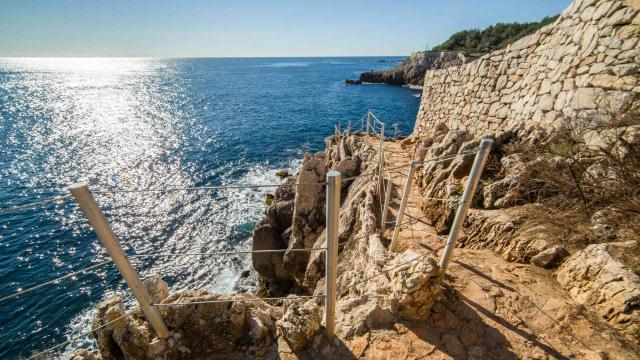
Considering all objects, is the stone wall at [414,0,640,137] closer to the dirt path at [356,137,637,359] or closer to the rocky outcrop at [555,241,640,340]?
the rocky outcrop at [555,241,640,340]

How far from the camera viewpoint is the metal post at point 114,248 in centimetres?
270

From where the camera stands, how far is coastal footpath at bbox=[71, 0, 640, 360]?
3.60 metres

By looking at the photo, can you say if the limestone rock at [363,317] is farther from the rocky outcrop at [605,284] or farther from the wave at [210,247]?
the wave at [210,247]

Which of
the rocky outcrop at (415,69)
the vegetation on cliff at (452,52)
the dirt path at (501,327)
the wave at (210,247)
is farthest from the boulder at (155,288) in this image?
the rocky outcrop at (415,69)

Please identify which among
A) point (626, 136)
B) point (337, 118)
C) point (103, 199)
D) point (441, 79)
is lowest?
point (103, 199)

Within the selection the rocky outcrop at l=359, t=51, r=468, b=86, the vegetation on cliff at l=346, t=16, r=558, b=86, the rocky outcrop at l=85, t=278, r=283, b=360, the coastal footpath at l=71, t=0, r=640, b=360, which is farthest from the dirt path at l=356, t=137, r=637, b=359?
the rocky outcrop at l=359, t=51, r=468, b=86

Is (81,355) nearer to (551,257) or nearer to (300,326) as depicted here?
(300,326)

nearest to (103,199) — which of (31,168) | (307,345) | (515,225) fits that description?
(31,168)

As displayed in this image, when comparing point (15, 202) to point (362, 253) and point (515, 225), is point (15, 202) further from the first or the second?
point (515, 225)

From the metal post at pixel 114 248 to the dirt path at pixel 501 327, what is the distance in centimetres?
255

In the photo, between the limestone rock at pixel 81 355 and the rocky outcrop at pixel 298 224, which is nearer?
the limestone rock at pixel 81 355

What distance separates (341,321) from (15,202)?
26.2m

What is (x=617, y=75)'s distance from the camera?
615 centimetres

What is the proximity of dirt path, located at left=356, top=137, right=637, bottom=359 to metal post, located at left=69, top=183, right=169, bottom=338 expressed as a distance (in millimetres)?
2546
